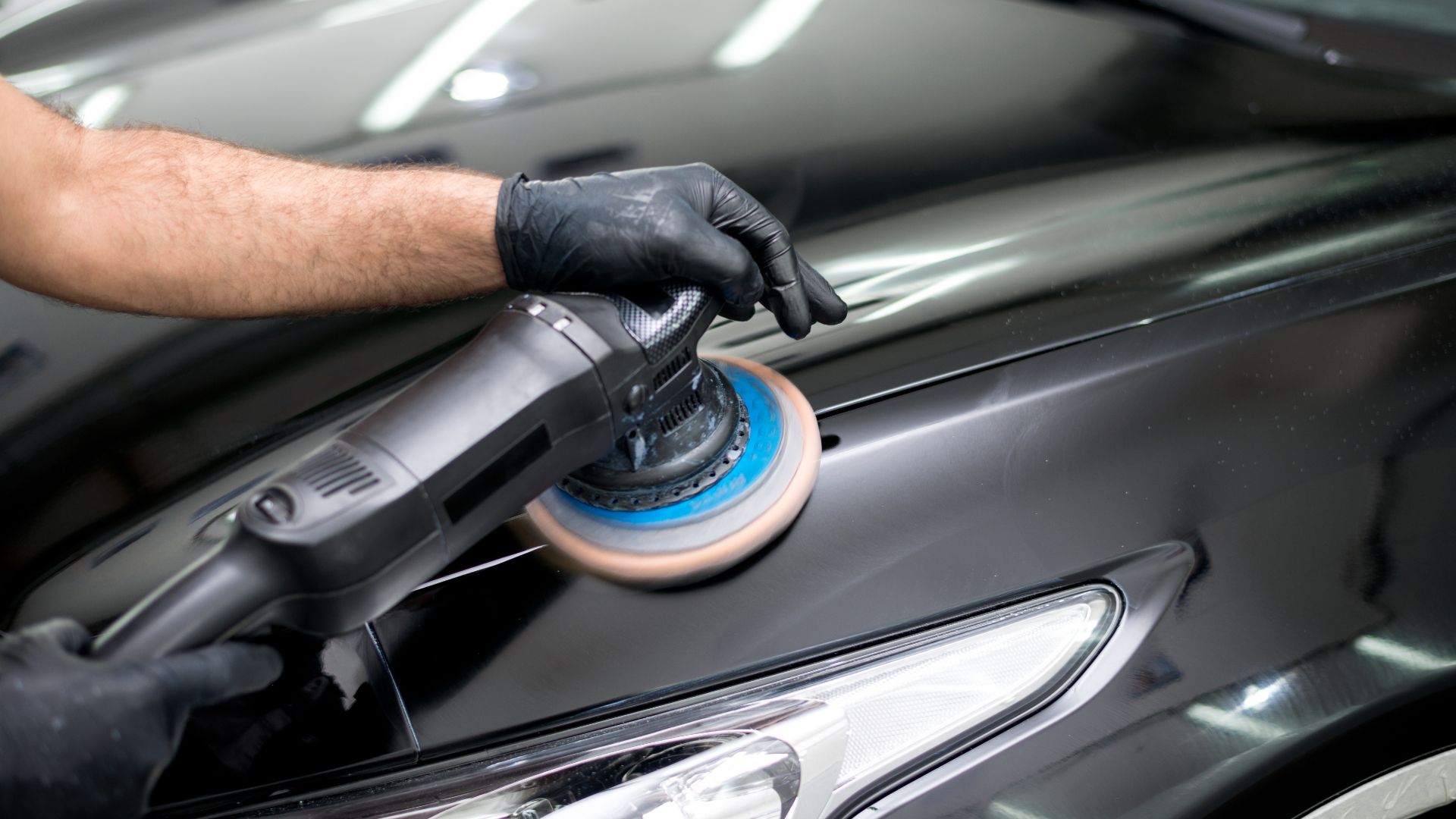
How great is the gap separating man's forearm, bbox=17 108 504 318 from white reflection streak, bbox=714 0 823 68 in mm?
401

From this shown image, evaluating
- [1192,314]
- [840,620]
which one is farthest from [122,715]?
[1192,314]

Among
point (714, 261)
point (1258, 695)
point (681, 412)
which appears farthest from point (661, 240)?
point (1258, 695)

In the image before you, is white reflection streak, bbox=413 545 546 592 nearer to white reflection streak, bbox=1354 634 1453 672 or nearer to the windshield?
white reflection streak, bbox=1354 634 1453 672

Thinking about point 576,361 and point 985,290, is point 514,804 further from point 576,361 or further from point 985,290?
point 985,290

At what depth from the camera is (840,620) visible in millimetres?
819

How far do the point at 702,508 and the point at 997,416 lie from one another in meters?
0.30

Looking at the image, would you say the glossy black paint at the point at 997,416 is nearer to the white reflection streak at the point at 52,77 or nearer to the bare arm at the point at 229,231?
the bare arm at the point at 229,231

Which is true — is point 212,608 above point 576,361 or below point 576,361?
below

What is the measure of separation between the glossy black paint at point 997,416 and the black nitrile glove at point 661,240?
0.25 ft

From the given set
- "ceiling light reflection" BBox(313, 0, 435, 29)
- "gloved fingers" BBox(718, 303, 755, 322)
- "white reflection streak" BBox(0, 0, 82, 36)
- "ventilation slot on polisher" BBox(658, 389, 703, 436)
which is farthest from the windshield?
"white reflection streak" BBox(0, 0, 82, 36)

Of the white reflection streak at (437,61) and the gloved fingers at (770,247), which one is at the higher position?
the white reflection streak at (437,61)

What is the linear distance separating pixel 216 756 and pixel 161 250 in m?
0.64

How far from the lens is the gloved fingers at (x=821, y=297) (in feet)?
3.16

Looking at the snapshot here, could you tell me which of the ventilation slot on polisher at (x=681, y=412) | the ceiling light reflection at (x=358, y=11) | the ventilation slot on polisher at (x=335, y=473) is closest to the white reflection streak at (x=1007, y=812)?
the ventilation slot on polisher at (x=681, y=412)
